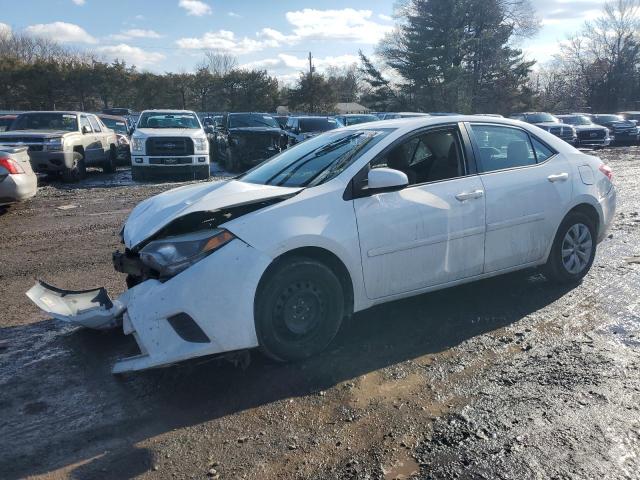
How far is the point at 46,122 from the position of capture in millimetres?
14766

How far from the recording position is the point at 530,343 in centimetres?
424

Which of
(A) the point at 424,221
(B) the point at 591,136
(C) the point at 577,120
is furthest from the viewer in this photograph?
(C) the point at 577,120

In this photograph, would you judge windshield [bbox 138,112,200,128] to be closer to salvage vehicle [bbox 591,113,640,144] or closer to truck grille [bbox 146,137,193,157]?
truck grille [bbox 146,137,193,157]

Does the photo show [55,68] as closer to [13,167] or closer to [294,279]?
[13,167]

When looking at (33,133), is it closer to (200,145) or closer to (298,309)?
(200,145)

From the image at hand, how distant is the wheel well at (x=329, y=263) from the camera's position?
12.3 ft

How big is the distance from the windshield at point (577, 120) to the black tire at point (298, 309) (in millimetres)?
25937

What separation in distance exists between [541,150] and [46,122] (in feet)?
44.4

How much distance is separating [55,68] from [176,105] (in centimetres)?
1001

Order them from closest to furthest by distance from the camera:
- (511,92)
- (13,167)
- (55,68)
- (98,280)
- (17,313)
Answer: (17,313) → (98,280) → (13,167) → (55,68) → (511,92)

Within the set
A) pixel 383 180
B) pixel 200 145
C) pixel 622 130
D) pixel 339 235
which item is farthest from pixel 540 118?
pixel 339 235

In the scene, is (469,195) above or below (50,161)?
above

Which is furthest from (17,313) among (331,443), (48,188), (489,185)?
(48,188)

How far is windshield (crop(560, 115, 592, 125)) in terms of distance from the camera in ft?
86.3
